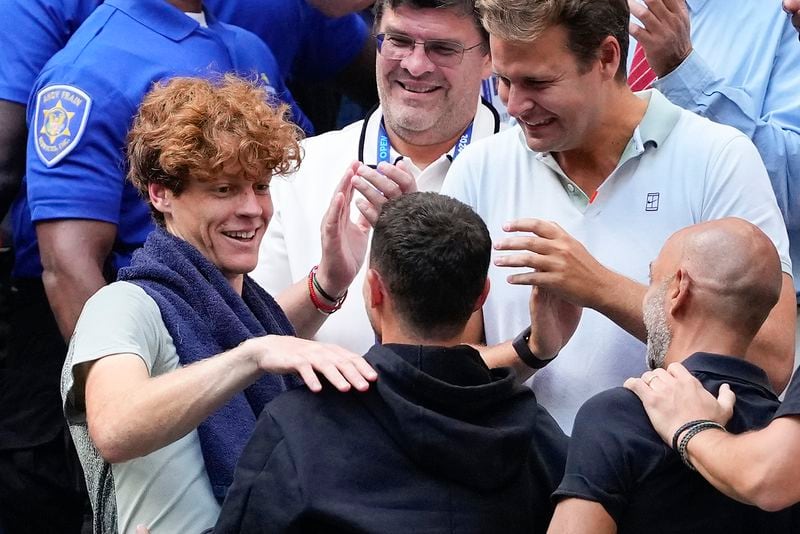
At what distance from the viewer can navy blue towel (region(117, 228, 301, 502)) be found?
10.00ft

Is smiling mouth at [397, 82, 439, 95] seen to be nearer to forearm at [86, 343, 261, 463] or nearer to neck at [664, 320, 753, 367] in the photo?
neck at [664, 320, 753, 367]

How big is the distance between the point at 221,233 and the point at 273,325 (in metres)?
0.26

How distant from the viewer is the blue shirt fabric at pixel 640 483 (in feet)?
9.01

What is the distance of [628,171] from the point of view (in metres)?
3.57

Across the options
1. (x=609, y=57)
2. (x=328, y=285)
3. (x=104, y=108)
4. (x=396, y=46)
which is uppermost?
(x=609, y=57)

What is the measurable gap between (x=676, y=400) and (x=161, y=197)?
131 cm

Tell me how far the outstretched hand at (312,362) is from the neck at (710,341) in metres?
0.72

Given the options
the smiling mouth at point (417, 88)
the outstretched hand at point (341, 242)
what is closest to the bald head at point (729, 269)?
the outstretched hand at point (341, 242)

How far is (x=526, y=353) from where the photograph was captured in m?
3.42

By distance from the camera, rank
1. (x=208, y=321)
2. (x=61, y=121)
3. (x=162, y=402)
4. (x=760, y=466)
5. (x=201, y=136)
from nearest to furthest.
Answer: (x=760, y=466)
(x=162, y=402)
(x=208, y=321)
(x=201, y=136)
(x=61, y=121)

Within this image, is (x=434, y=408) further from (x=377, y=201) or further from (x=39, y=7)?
(x=39, y=7)

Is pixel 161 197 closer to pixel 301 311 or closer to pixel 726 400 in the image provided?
pixel 301 311

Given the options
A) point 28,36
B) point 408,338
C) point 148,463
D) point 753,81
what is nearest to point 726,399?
point 408,338

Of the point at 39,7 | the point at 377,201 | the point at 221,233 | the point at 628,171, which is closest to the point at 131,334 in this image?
the point at 221,233
